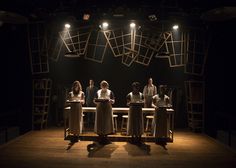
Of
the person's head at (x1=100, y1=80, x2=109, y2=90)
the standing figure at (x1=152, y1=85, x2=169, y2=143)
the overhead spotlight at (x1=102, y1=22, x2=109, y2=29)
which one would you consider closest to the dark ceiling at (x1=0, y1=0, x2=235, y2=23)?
the overhead spotlight at (x1=102, y1=22, x2=109, y2=29)

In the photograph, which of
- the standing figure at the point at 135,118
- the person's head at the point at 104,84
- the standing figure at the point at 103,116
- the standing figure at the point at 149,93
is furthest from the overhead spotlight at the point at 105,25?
the standing figure at the point at 103,116

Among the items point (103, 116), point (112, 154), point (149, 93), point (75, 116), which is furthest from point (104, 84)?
point (149, 93)

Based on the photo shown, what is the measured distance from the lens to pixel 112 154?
23.8 feet

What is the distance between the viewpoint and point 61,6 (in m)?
9.89

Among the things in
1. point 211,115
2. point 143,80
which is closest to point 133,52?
point 143,80

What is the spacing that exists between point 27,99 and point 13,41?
224cm

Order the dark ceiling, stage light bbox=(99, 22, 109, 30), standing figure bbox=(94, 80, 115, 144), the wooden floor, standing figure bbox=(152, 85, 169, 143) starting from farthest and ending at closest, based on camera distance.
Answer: stage light bbox=(99, 22, 109, 30) → the dark ceiling → standing figure bbox=(152, 85, 169, 143) → standing figure bbox=(94, 80, 115, 144) → the wooden floor

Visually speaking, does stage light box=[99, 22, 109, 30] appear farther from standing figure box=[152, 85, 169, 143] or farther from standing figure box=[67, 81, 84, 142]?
standing figure box=[152, 85, 169, 143]

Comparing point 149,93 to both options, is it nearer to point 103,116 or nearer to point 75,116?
point 103,116

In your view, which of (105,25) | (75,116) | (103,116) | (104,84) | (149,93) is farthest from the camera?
(105,25)

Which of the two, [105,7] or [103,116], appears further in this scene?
[105,7]

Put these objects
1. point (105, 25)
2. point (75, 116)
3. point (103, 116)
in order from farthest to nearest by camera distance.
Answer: point (105, 25) < point (75, 116) < point (103, 116)

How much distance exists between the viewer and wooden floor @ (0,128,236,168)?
6.42 meters

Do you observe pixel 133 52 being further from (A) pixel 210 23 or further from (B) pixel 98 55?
(A) pixel 210 23
